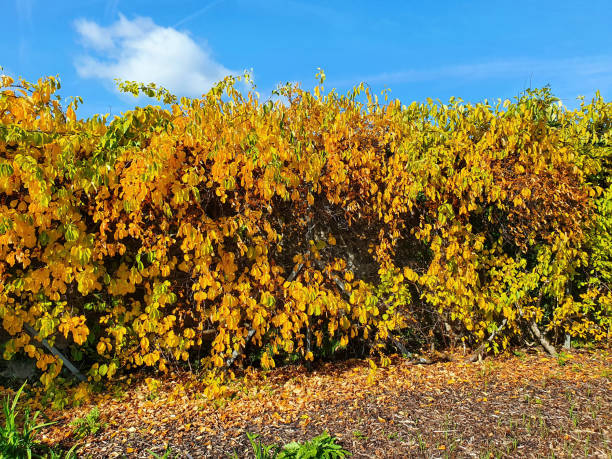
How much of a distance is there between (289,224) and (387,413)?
1869mm

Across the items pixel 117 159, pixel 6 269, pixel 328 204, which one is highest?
pixel 117 159

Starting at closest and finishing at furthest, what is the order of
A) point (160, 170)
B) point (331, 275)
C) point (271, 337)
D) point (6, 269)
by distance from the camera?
point (160, 170) → point (6, 269) → point (331, 275) → point (271, 337)

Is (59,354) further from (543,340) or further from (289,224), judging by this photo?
(543,340)

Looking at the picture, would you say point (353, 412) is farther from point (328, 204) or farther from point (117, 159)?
point (117, 159)

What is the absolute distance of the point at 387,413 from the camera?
11.9 feet

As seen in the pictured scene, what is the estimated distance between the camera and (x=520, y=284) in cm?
493

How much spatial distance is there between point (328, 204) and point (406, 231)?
1.04 m

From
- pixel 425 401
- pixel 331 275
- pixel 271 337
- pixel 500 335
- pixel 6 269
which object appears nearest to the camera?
pixel 425 401

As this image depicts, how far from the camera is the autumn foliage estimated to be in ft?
12.4

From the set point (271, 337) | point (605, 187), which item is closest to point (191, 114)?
point (271, 337)

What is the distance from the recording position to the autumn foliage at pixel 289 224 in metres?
3.79

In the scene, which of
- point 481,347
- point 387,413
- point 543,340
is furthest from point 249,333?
point 543,340

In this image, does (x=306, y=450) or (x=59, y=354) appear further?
(x=59, y=354)

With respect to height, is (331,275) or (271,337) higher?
(331,275)
